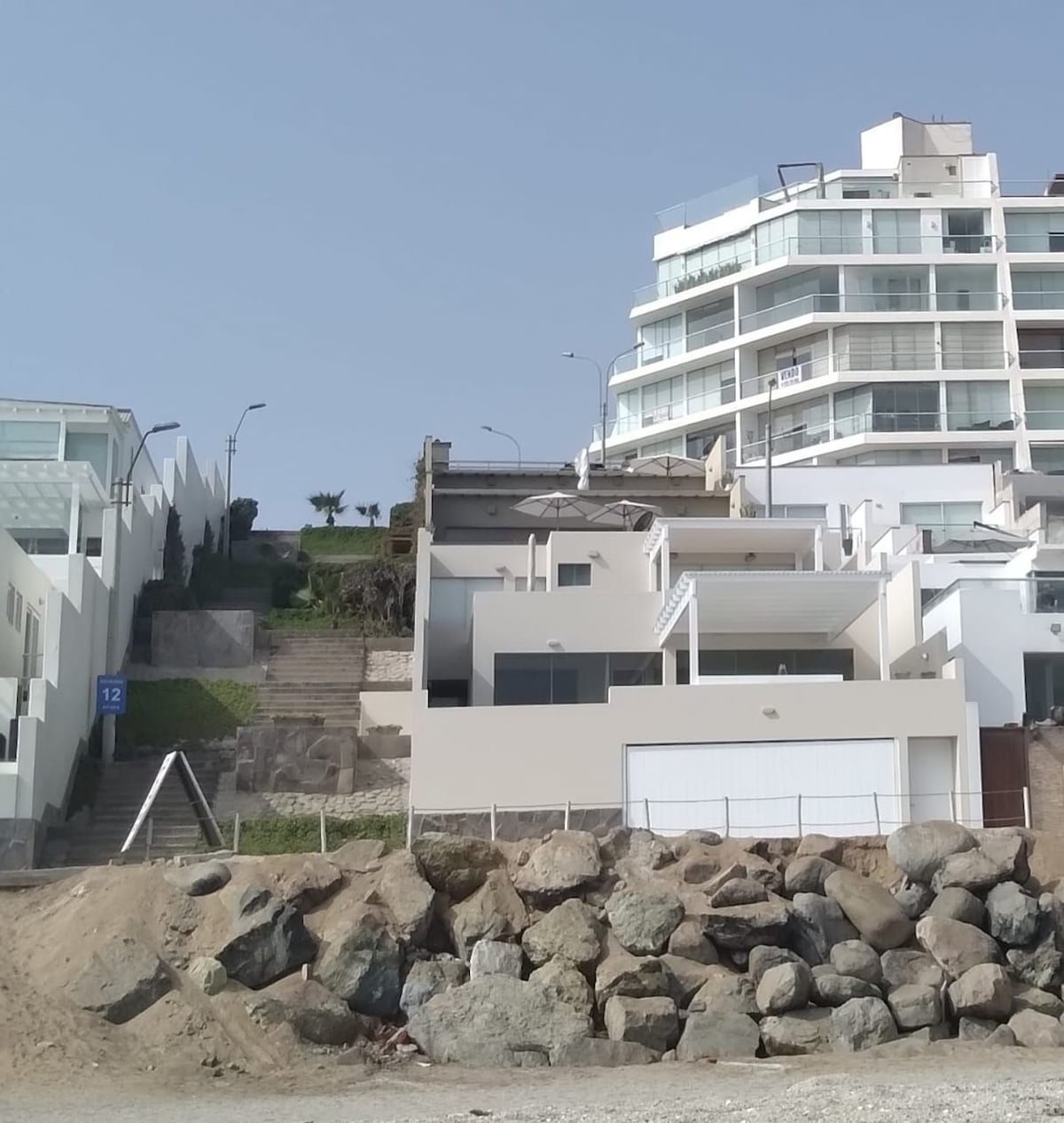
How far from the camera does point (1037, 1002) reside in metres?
27.2

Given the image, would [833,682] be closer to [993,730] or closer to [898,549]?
[993,730]

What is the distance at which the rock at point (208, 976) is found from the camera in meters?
25.6

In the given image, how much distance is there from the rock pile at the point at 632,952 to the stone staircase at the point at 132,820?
5662 mm

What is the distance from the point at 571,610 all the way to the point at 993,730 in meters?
11.2

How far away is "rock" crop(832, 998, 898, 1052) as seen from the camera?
25.5 meters

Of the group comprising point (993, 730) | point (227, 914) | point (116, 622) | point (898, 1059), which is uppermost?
point (116, 622)

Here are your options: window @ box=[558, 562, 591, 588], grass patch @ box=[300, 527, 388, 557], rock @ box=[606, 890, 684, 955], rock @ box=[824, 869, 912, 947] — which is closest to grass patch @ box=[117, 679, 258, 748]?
window @ box=[558, 562, 591, 588]

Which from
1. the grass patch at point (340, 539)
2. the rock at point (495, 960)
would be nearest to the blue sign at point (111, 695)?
the rock at point (495, 960)

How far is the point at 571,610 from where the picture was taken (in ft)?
140

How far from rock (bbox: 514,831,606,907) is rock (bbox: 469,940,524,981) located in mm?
1495

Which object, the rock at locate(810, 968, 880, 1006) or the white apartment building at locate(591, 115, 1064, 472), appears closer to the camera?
the rock at locate(810, 968, 880, 1006)

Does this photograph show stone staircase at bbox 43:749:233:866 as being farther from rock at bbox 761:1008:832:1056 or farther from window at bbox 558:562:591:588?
rock at bbox 761:1008:832:1056

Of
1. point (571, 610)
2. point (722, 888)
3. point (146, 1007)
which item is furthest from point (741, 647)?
point (146, 1007)

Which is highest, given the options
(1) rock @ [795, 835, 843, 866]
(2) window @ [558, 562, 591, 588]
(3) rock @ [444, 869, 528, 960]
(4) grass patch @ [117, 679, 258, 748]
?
(2) window @ [558, 562, 591, 588]
